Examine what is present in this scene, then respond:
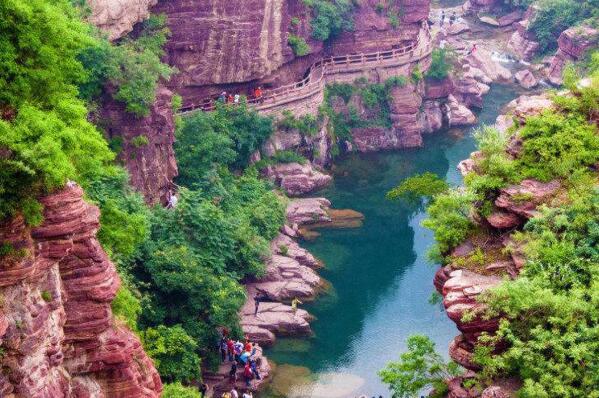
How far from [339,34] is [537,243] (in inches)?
1490

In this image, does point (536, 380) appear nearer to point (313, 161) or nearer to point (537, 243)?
point (537, 243)

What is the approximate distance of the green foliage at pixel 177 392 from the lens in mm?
27325

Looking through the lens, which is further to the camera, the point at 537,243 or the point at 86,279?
the point at 537,243

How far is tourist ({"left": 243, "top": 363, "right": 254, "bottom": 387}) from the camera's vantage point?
108ft

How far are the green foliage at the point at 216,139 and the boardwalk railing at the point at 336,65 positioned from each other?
6.27ft

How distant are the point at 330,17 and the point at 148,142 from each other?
2153 centimetres

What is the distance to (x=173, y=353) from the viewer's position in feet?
99.2

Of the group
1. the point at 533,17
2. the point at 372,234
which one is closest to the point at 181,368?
the point at 372,234

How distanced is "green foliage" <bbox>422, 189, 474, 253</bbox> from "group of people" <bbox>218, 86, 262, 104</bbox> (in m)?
24.3

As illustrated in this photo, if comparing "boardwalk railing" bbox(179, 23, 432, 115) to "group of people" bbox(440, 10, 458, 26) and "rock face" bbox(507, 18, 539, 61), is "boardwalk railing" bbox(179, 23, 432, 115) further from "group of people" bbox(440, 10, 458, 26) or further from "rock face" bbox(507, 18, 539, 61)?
"group of people" bbox(440, 10, 458, 26)

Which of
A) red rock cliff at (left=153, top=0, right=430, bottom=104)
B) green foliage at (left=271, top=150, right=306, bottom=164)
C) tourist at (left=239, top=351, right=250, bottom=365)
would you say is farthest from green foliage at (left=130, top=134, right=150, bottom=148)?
green foliage at (left=271, top=150, right=306, bottom=164)

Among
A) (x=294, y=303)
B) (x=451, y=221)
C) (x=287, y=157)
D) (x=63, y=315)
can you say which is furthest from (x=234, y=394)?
(x=287, y=157)

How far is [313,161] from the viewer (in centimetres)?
5475

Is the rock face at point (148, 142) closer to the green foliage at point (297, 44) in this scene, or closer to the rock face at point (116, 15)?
the rock face at point (116, 15)
